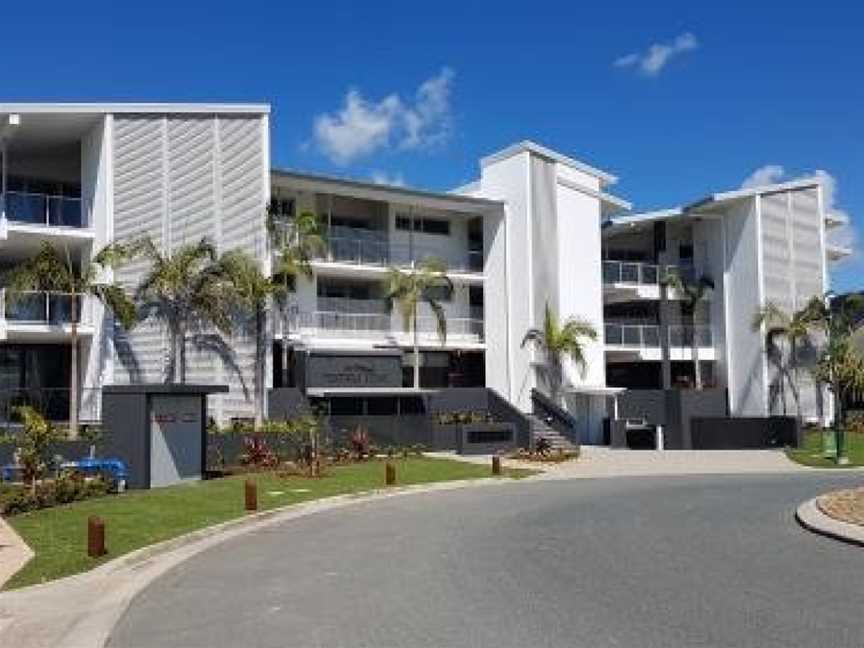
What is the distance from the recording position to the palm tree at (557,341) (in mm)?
43531

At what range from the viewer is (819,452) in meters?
38.8

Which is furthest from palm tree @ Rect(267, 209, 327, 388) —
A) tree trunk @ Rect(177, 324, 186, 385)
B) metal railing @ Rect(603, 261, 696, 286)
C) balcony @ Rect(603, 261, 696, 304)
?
metal railing @ Rect(603, 261, 696, 286)

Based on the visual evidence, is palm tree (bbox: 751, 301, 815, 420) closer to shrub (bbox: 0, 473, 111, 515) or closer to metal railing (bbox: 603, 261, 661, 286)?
metal railing (bbox: 603, 261, 661, 286)

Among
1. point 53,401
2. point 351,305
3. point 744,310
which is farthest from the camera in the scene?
point 744,310

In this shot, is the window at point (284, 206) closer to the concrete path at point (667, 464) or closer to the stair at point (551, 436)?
the concrete path at point (667, 464)

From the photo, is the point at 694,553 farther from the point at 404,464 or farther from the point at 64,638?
the point at 404,464

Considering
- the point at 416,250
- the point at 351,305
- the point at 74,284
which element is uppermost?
the point at 416,250

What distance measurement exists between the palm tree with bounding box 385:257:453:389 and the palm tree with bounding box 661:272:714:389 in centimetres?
1238

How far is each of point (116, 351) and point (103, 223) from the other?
170 inches

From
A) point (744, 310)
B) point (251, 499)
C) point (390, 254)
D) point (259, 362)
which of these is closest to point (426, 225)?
point (390, 254)

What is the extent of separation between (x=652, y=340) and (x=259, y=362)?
22152mm

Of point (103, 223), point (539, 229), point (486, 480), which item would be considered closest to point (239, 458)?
point (486, 480)

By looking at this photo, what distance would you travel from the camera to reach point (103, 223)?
116ft

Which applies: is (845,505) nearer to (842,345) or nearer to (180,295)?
(180,295)
